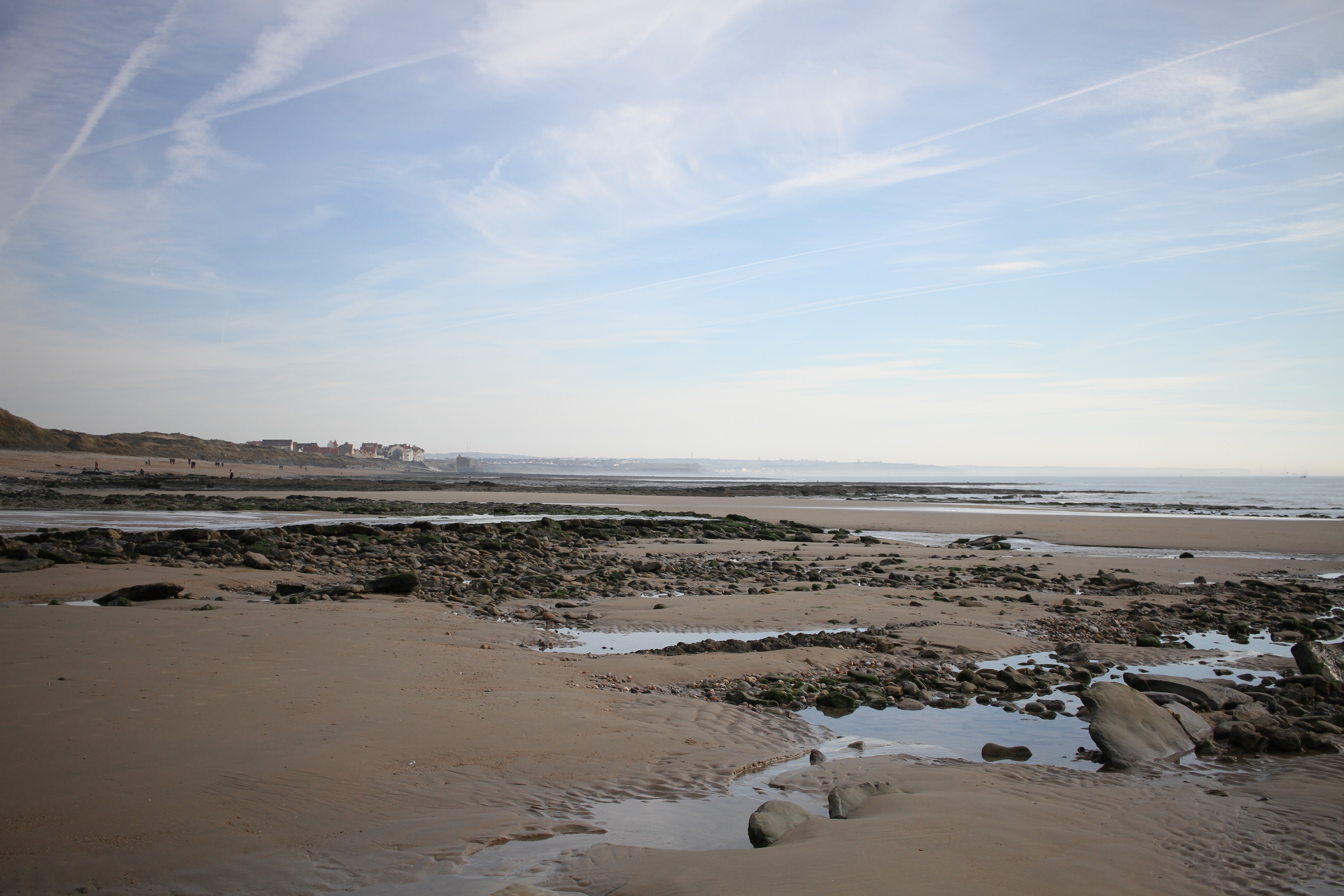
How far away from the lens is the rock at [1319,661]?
8289mm

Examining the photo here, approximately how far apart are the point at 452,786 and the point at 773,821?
84.2 inches

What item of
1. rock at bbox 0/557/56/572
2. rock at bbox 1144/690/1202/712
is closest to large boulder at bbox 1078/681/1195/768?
rock at bbox 1144/690/1202/712

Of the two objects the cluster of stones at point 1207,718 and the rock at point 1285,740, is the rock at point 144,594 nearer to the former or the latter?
the cluster of stones at point 1207,718

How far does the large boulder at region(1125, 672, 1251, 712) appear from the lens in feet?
24.0

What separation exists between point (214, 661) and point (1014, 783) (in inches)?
288

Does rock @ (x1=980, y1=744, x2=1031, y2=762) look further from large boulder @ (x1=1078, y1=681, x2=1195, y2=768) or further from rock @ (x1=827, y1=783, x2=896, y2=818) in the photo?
rock @ (x1=827, y1=783, x2=896, y2=818)

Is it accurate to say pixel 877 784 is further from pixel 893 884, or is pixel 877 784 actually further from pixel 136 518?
pixel 136 518

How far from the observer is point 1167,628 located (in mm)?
11359

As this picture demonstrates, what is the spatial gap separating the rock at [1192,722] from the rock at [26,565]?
16662 millimetres

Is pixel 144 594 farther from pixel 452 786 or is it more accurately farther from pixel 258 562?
pixel 452 786

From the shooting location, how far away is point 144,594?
1055 cm

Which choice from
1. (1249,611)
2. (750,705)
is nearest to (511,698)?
(750,705)

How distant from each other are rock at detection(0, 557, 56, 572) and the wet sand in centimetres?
487

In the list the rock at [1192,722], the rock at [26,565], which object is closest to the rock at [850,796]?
the rock at [1192,722]
